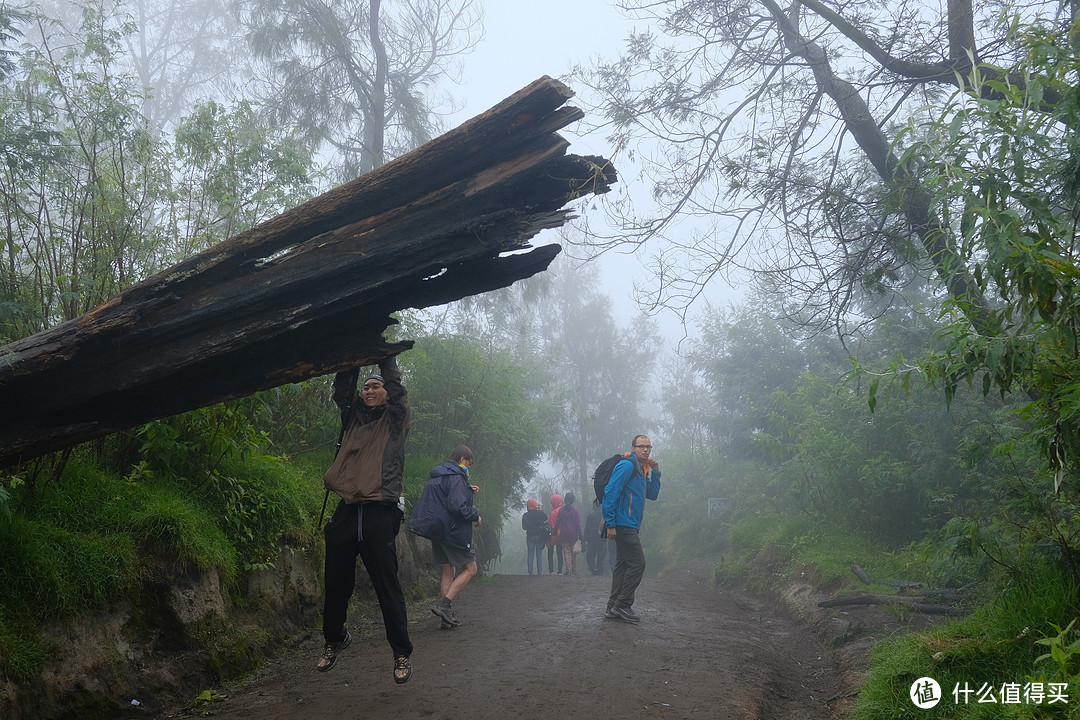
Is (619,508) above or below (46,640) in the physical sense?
above

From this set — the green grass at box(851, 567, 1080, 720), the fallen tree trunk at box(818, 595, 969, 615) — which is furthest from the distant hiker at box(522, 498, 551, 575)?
the green grass at box(851, 567, 1080, 720)

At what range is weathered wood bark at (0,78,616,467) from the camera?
4535 millimetres

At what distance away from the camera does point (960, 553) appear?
6086 millimetres

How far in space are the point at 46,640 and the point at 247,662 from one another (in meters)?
1.92

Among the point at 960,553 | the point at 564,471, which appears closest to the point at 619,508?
the point at 960,553

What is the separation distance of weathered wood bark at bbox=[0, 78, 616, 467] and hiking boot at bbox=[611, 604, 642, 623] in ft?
18.3

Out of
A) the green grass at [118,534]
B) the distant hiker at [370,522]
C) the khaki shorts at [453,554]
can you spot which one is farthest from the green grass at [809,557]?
the green grass at [118,534]

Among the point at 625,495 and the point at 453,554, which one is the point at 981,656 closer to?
the point at 625,495

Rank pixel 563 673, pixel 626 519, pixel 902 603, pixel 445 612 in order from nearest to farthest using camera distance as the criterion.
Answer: pixel 563 673 < pixel 902 603 < pixel 445 612 < pixel 626 519

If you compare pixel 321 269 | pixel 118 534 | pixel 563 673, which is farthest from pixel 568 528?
pixel 321 269

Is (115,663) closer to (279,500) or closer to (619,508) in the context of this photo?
(279,500)

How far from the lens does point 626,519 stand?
353 inches

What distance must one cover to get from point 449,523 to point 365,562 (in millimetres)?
3210

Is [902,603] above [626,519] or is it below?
below
